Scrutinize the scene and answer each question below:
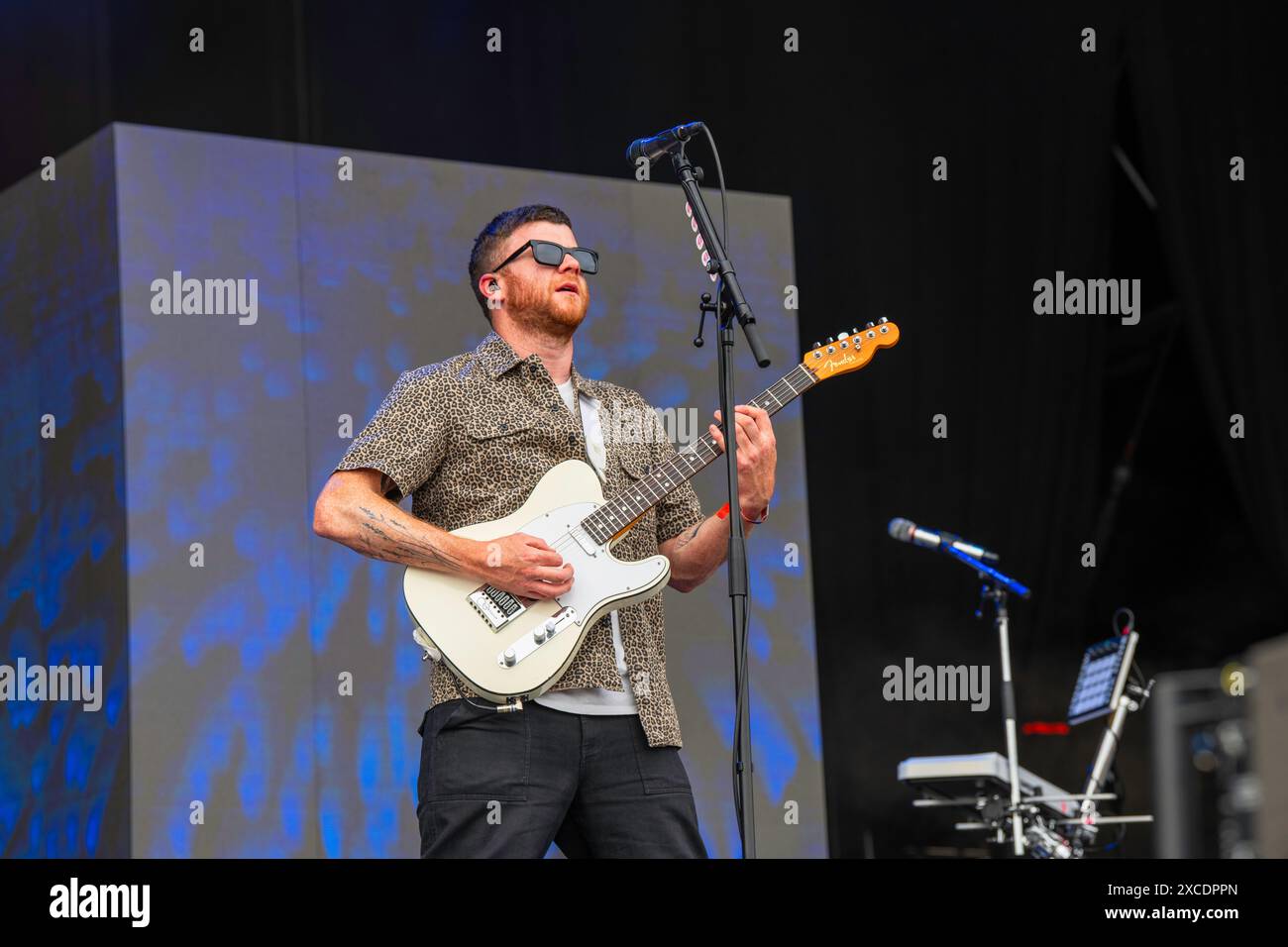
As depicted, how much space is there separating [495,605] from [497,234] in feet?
2.60

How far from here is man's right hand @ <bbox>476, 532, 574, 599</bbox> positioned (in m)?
2.73

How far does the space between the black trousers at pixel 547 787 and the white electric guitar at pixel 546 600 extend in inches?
2.8

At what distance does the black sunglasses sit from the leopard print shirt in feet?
0.59

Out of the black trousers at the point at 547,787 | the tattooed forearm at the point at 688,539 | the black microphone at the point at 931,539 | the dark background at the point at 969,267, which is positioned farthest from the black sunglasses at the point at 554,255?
the dark background at the point at 969,267

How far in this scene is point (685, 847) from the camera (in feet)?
8.80

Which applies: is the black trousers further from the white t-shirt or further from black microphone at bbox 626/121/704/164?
black microphone at bbox 626/121/704/164

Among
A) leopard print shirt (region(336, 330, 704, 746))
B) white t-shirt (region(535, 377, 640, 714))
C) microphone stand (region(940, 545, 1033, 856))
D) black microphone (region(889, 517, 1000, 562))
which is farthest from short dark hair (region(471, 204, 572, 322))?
microphone stand (region(940, 545, 1033, 856))

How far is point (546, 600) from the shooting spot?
277 cm

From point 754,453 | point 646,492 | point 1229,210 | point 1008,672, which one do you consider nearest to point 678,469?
point 646,492

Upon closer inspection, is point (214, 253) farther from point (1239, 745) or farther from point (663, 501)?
point (1239, 745)

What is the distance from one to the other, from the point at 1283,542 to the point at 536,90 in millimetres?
2844

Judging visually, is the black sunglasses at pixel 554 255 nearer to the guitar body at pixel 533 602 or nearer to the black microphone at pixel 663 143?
the black microphone at pixel 663 143

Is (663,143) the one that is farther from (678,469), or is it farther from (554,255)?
(678,469)

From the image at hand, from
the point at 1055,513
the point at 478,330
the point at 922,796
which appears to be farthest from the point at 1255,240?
the point at 478,330
